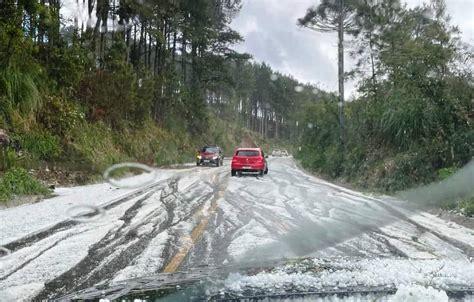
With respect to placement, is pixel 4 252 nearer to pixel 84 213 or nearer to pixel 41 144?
pixel 84 213

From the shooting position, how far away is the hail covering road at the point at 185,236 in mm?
5605

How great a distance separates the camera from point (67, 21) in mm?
20922

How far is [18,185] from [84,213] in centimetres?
317

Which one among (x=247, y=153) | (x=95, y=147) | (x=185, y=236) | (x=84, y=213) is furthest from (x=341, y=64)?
(x=185, y=236)

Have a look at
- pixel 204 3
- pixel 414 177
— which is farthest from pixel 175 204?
pixel 204 3

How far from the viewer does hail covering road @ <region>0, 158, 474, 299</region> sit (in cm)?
561

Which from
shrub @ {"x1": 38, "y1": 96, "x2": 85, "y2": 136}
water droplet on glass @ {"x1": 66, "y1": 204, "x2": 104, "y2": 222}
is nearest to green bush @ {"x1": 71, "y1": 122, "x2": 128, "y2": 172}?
shrub @ {"x1": 38, "y1": 96, "x2": 85, "y2": 136}

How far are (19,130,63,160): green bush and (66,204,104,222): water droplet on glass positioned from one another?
16.1 ft

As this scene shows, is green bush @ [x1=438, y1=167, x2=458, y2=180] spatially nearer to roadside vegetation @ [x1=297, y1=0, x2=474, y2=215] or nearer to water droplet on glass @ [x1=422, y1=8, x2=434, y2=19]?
roadside vegetation @ [x1=297, y1=0, x2=474, y2=215]

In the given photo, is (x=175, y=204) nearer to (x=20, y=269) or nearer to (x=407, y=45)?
(x=20, y=269)

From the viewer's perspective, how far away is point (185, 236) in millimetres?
7746

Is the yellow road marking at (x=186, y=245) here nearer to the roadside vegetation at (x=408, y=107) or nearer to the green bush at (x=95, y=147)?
the roadside vegetation at (x=408, y=107)

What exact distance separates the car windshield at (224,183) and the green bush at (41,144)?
0.06 meters

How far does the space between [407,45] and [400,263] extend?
632 inches
